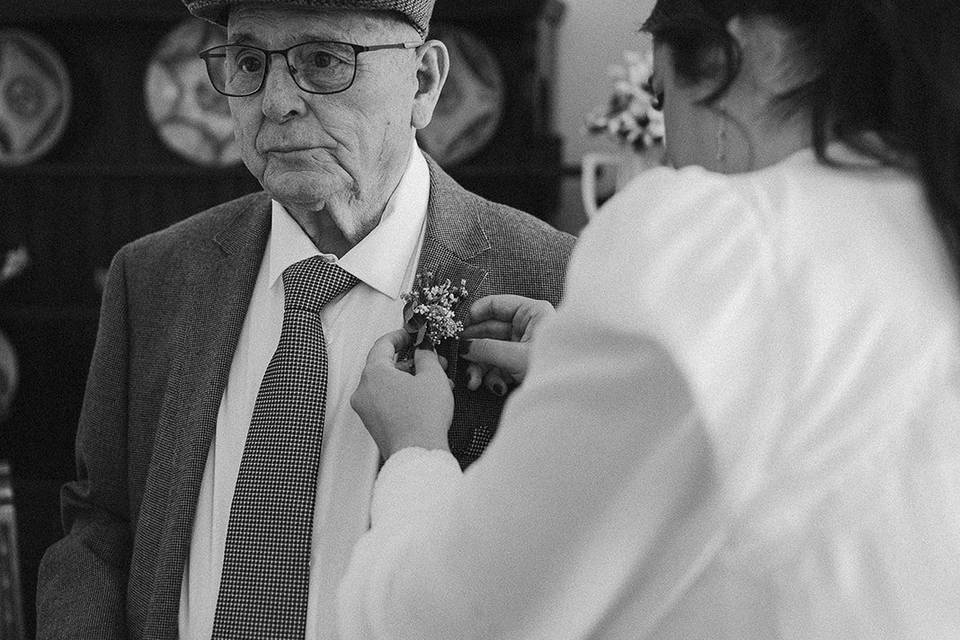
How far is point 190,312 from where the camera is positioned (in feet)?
4.93

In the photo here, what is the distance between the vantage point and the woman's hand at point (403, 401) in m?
1.06

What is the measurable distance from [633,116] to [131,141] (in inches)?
71.4

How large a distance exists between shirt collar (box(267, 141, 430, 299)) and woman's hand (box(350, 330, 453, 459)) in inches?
8.2

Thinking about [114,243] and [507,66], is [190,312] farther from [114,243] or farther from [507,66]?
[114,243]

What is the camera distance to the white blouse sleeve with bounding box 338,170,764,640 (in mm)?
675

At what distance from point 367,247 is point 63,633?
663mm

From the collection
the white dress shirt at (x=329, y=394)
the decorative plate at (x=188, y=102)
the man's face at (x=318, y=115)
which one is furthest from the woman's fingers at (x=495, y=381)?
the decorative plate at (x=188, y=102)

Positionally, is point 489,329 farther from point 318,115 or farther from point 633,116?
point 633,116

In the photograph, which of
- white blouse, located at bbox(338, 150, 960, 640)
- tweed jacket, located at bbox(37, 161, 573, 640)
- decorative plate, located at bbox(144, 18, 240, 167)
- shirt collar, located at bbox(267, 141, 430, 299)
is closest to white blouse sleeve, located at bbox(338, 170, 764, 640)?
white blouse, located at bbox(338, 150, 960, 640)

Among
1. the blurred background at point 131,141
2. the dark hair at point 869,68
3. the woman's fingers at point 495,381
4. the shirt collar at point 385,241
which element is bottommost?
the blurred background at point 131,141

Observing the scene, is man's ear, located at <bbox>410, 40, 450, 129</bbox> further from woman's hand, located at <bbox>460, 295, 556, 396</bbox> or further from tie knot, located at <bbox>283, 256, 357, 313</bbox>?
woman's hand, located at <bbox>460, 295, 556, 396</bbox>

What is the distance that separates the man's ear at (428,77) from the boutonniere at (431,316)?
1.01 feet

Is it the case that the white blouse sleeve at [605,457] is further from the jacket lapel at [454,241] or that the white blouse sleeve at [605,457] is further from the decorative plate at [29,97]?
the decorative plate at [29,97]

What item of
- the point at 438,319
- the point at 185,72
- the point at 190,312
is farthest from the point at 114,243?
the point at 438,319
